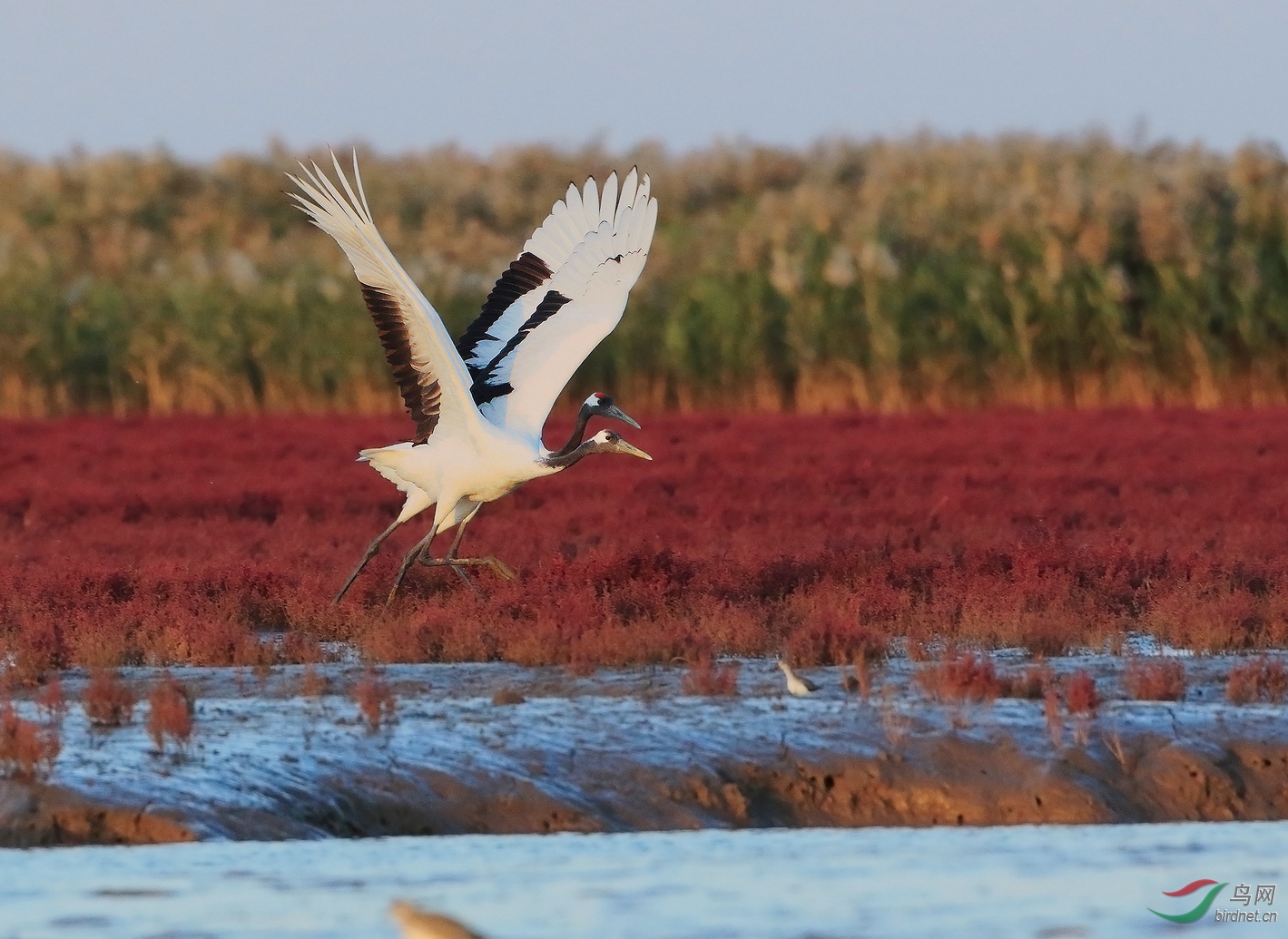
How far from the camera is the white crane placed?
11266 mm

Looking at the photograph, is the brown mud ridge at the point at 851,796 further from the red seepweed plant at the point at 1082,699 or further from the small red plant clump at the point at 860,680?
the small red plant clump at the point at 860,680

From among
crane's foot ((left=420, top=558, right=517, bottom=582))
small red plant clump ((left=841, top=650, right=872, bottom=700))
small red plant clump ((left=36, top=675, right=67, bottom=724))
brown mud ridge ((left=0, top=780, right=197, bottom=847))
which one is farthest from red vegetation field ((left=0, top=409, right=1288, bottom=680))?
brown mud ridge ((left=0, top=780, right=197, bottom=847))

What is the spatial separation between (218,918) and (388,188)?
30.1 meters

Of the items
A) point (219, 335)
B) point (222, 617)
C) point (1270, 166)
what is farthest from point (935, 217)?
point (222, 617)

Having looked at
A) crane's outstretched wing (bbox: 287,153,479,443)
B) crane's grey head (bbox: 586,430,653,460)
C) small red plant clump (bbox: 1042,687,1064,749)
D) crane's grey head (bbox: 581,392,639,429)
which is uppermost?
crane's outstretched wing (bbox: 287,153,479,443)

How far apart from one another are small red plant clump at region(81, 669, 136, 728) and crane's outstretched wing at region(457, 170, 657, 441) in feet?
11.0

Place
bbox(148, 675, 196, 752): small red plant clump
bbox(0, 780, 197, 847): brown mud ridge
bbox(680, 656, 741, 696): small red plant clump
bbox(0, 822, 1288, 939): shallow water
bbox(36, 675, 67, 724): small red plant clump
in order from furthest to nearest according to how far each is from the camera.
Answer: bbox(680, 656, 741, 696): small red plant clump → bbox(36, 675, 67, 724): small red plant clump → bbox(148, 675, 196, 752): small red plant clump → bbox(0, 780, 197, 847): brown mud ridge → bbox(0, 822, 1288, 939): shallow water

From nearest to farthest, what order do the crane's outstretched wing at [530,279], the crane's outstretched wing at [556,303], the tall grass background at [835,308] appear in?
the crane's outstretched wing at [556,303], the crane's outstretched wing at [530,279], the tall grass background at [835,308]

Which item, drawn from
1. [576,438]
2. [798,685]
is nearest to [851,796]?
[798,685]

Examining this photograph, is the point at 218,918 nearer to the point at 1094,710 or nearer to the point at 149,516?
the point at 1094,710

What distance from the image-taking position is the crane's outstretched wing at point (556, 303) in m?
11.4

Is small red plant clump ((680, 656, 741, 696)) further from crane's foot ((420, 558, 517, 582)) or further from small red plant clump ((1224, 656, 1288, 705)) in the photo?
crane's foot ((420, 558, 517, 582))

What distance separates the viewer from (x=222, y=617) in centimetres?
1095
